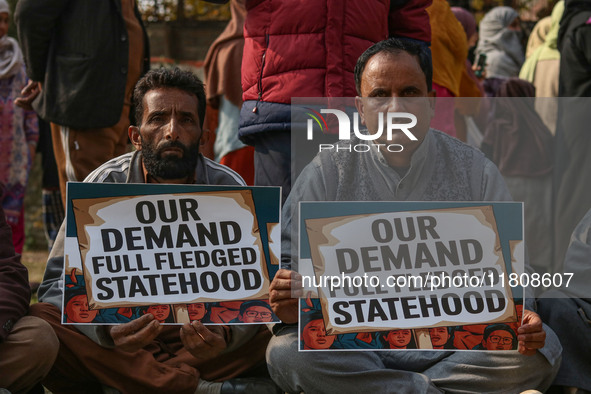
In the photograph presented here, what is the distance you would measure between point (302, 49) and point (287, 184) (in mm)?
560

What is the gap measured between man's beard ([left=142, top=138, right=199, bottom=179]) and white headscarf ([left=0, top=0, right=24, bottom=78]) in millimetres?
2821

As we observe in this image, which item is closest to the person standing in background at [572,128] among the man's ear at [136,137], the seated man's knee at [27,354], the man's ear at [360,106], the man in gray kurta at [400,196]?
the man in gray kurta at [400,196]

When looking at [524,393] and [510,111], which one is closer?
[524,393]

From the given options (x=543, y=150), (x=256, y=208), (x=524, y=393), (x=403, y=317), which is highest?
(x=256, y=208)

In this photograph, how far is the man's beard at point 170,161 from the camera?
331 centimetres

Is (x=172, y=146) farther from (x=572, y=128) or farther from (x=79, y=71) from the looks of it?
(x=572, y=128)

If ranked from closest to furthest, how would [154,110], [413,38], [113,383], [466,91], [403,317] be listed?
1. [403,317]
2. [113,383]
3. [154,110]
4. [413,38]
5. [466,91]

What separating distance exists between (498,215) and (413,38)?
1.34 meters

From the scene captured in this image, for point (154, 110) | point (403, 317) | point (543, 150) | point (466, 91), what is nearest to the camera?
point (403, 317)

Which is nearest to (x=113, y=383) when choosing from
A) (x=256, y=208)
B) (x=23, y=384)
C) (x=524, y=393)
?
(x=23, y=384)

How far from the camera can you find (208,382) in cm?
320

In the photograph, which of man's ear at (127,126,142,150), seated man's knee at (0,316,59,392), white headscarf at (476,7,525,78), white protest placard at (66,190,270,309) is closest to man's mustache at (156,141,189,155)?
man's ear at (127,126,142,150)

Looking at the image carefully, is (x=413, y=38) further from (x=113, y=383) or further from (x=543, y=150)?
(x=113, y=383)

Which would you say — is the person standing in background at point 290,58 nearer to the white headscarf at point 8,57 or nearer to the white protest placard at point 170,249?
the white protest placard at point 170,249
